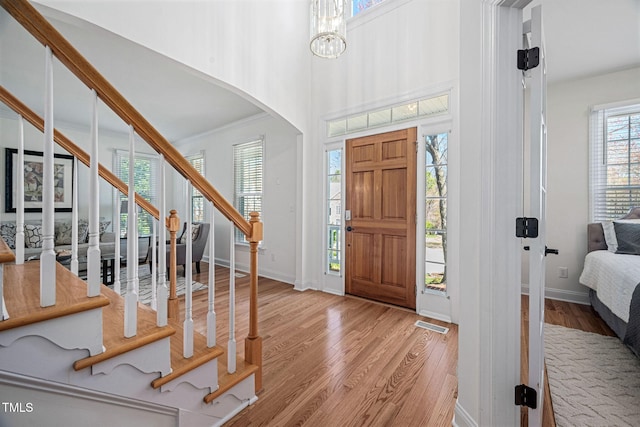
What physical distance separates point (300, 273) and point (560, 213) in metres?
3.35

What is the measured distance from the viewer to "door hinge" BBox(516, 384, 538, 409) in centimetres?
118

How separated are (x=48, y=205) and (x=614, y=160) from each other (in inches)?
183

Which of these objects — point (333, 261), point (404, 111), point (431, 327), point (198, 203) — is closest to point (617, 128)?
point (404, 111)

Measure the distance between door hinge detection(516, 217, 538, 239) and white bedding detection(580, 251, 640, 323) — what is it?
161 centimetres

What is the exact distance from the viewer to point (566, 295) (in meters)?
3.20

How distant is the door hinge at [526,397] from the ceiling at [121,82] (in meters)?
3.05

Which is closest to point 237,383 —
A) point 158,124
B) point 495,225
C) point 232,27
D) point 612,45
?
point 495,225

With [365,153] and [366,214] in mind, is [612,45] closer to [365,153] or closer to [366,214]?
[365,153]

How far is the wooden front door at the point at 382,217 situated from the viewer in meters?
3.00

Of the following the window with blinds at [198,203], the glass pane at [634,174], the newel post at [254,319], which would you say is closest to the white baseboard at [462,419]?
the newel post at [254,319]

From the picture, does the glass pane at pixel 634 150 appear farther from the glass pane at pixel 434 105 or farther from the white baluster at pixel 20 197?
the white baluster at pixel 20 197

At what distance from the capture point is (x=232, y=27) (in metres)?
2.61

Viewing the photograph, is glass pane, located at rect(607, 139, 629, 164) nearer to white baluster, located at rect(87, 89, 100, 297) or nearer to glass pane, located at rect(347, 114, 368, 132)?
glass pane, located at rect(347, 114, 368, 132)

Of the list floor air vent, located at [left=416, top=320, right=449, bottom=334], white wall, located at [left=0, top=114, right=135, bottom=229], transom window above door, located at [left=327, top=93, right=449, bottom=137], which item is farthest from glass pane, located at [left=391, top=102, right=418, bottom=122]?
white wall, located at [left=0, top=114, right=135, bottom=229]
